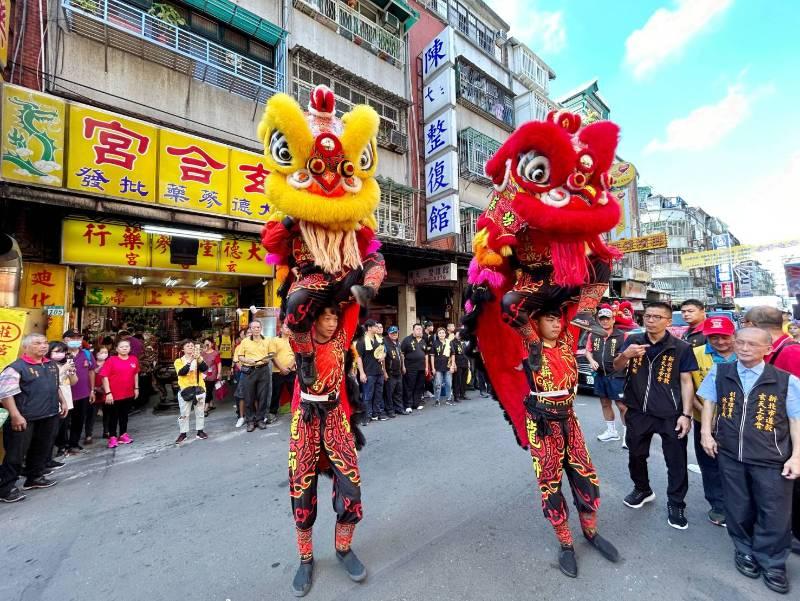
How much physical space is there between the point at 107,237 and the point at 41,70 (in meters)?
2.83

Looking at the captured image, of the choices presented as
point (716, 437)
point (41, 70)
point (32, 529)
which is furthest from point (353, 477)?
point (41, 70)

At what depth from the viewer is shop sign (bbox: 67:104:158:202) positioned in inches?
214

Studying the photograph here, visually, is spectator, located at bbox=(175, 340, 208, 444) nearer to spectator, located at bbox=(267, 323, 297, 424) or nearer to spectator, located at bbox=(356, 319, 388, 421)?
spectator, located at bbox=(267, 323, 297, 424)

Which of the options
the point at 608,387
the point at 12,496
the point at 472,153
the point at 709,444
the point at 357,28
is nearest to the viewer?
the point at 709,444

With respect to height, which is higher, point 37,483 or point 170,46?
point 170,46

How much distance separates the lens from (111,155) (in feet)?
18.8

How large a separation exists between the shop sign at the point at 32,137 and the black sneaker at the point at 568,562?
24.5 ft

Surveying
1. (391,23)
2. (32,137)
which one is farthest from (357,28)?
(32,137)

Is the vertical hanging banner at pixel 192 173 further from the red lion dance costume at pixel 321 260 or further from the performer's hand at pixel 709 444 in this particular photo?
the performer's hand at pixel 709 444

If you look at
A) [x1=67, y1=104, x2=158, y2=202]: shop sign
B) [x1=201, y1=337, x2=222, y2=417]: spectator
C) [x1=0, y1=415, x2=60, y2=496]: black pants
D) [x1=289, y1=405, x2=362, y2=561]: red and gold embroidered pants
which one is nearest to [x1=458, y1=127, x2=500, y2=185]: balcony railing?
[x1=67, y1=104, x2=158, y2=202]: shop sign

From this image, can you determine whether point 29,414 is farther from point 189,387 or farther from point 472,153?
point 472,153

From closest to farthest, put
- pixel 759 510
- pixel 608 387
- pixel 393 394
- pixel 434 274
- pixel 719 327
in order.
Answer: pixel 759 510 → pixel 719 327 → pixel 608 387 → pixel 393 394 → pixel 434 274

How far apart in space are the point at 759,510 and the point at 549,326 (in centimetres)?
162

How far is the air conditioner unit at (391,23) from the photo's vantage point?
1080cm
